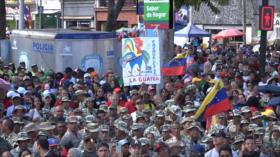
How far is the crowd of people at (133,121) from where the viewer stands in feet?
38.1

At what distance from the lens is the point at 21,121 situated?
44.5 feet

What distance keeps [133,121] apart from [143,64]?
3.30 metres

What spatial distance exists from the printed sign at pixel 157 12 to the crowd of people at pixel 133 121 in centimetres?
136

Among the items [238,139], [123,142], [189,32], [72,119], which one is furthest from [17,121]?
[189,32]

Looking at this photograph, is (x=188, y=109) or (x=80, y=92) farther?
(x=80, y=92)

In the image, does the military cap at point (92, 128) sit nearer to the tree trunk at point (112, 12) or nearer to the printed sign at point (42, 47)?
the printed sign at point (42, 47)

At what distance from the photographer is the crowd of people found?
11609 millimetres

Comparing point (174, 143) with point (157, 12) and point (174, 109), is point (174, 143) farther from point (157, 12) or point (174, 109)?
point (157, 12)

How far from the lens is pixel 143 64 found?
1714cm

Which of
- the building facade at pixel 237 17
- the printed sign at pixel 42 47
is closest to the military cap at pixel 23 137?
the printed sign at pixel 42 47

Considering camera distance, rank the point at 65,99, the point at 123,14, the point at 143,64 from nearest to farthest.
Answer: the point at 65,99 < the point at 143,64 < the point at 123,14

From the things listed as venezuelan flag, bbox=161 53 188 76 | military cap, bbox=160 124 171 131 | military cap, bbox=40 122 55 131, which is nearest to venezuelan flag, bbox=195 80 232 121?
military cap, bbox=160 124 171 131

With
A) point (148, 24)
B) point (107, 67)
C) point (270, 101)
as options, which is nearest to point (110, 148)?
point (270, 101)

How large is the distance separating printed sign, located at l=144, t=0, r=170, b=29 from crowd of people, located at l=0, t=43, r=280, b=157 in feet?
4.47
